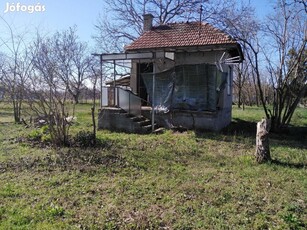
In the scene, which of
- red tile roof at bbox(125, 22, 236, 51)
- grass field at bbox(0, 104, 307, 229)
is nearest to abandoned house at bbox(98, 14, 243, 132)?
red tile roof at bbox(125, 22, 236, 51)

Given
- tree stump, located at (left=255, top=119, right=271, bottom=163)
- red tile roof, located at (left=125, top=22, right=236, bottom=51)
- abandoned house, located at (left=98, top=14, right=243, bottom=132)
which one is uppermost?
red tile roof, located at (left=125, top=22, right=236, bottom=51)

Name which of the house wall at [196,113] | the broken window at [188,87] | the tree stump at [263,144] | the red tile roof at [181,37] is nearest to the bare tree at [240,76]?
the red tile roof at [181,37]

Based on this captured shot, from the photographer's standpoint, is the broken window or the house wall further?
the house wall

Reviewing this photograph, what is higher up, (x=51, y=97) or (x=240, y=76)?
(x=240, y=76)

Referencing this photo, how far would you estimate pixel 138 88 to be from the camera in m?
14.0

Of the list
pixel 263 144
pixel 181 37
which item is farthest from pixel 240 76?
pixel 263 144

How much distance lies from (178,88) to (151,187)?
6.77m

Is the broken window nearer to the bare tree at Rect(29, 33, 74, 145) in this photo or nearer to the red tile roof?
the red tile roof

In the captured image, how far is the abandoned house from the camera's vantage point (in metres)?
11.1

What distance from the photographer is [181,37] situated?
43.3 feet

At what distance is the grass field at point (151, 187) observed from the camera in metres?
3.98

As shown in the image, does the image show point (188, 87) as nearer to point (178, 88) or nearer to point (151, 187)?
point (178, 88)

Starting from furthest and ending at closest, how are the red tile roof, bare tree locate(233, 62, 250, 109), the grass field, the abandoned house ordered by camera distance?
bare tree locate(233, 62, 250, 109) → the red tile roof → the abandoned house → the grass field

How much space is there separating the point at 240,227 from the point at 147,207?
4.63 feet
